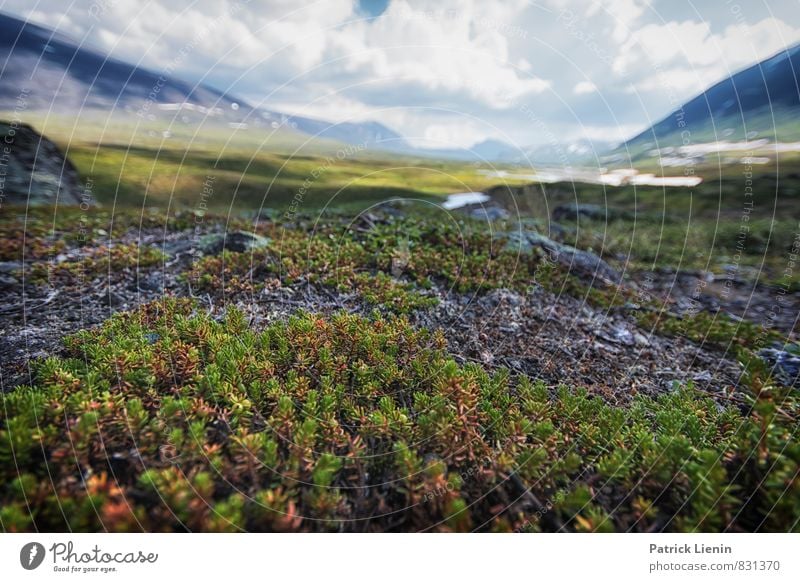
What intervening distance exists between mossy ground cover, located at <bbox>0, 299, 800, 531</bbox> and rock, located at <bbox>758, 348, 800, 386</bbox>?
5.89 feet

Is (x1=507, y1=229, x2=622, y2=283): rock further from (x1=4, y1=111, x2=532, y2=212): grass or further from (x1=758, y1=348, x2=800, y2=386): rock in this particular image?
(x1=758, y1=348, x2=800, y2=386): rock

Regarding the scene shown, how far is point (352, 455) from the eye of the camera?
3.58 meters

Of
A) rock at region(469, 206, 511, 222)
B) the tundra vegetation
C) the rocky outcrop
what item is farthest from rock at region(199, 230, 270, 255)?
rock at region(469, 206, 511, 222)

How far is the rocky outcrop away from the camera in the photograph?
12.1 meters

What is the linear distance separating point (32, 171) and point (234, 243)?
10.0 m

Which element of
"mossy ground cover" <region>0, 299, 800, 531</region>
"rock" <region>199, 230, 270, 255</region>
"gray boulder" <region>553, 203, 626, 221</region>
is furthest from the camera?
"gray boulder" <region>553, 203, 626, 221</region>

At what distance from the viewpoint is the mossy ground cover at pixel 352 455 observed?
10.0 ft

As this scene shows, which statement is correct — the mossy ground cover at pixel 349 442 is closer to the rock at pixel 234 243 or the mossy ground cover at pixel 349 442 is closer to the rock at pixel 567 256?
the rock at pixel 234 243

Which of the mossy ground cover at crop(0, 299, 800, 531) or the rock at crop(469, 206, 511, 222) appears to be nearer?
the mossy ground cover at crop(0, 299, 800, 531)
